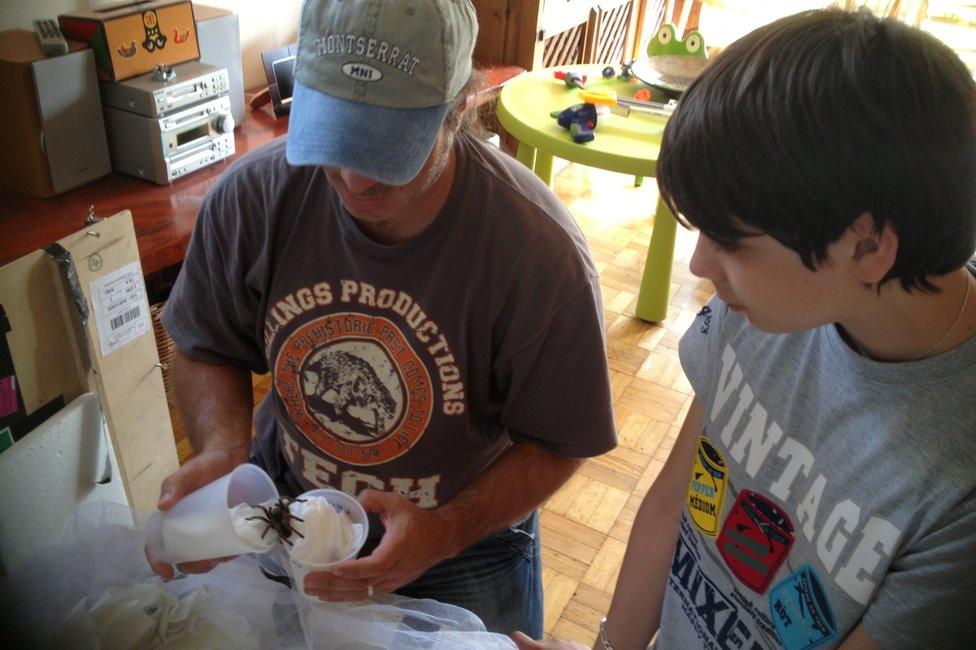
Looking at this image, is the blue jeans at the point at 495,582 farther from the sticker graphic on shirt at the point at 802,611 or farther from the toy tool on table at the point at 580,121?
the toy tool on table at the point at 580,121

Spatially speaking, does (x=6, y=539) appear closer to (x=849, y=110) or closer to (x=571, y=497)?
(x=849, y=110)

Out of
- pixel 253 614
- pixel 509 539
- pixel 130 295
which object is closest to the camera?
pixel 253 614

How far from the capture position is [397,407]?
1012 millimetres

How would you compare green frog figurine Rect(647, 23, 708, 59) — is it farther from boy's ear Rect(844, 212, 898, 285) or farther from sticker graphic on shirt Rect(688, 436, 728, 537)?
boy's ear Rect(844, 212, 898, 285)

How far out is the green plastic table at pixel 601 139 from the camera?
2.09 m

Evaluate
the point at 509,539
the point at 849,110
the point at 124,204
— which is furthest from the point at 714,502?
the point at 124,204

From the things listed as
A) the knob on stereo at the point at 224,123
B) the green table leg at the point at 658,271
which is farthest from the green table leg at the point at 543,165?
the knob on stereo at the point at 224,123

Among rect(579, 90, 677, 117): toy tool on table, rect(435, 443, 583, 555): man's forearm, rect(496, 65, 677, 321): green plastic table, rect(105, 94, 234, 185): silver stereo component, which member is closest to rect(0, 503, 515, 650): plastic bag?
rect(435, 443, 583, 555): man's forearm

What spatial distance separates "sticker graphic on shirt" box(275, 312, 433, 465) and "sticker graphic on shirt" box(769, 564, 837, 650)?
45 cm

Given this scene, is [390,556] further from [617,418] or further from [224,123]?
[617,418]

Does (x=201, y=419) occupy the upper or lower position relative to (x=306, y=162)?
lower

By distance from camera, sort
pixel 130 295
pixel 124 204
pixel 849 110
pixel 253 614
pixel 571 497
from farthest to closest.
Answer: pixel 571 497 < pixel 124 204 < pixel 130 295 < pixel 253 614 < pixel 849 110

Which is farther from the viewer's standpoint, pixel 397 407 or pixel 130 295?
pixel 130 295

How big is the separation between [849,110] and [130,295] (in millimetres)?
1031
